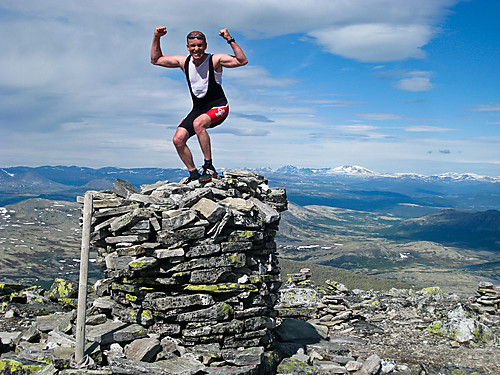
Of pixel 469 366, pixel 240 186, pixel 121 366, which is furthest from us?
pixel 469 366

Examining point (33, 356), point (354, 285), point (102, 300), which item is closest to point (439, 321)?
point (102, 300)

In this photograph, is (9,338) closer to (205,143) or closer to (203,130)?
(205,143)

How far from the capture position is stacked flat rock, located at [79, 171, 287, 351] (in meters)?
13.4

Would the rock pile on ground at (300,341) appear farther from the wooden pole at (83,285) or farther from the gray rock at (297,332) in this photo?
the wooden pole at (83,285)

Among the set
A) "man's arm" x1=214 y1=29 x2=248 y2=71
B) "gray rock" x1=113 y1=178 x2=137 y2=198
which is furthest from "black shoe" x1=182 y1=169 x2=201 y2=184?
"man's arm" x1=214 y1=29 x2=248 y2=71

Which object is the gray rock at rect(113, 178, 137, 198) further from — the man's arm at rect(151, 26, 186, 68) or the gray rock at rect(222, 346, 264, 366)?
the gray rock at rect(222, 346, 264, 366)

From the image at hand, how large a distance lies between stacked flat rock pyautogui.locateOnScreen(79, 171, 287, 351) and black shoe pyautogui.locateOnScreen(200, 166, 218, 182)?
1.90 metres

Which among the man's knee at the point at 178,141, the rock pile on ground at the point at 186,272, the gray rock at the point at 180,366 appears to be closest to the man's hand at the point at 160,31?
the man's knee at the point at 178,141

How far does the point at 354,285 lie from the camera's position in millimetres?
148000

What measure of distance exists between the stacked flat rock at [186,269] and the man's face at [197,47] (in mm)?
5198

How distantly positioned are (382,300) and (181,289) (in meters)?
25.0

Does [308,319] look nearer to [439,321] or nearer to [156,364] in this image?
[439,321]

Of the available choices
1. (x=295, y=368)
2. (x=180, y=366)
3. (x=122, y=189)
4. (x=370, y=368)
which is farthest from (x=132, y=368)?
(x=370, y=368)

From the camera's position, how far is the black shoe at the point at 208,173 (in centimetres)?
1680
